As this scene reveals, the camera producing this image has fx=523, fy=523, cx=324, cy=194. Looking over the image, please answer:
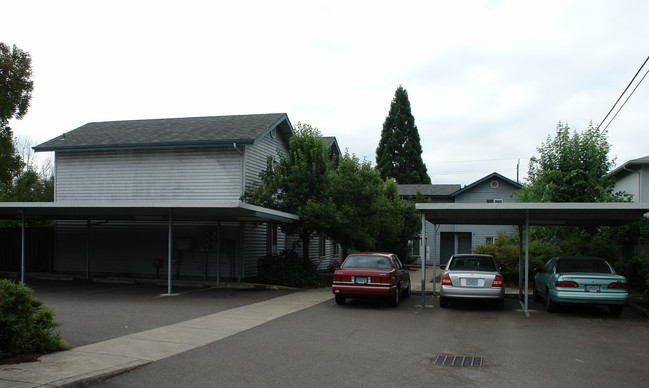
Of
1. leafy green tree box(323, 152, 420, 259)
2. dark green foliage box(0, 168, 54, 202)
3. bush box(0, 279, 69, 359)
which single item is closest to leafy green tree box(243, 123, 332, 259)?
leafy green tree box(323, 152, 420, 259)

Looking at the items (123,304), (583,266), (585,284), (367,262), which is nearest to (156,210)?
(123,304)

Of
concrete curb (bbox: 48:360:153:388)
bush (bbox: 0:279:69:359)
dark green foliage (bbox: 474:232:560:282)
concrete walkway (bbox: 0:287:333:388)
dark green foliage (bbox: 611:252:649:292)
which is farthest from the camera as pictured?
dark green foliage (bbox: 474:232:560:282)

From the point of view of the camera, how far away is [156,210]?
53.2 ft

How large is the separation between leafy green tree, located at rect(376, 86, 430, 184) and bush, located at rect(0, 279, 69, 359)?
4514 cm

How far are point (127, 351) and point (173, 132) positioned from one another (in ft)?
47.6

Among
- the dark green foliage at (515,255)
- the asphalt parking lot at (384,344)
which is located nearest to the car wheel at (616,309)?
the asphalt parking lot at (384,344)

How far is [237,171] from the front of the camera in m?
19.5

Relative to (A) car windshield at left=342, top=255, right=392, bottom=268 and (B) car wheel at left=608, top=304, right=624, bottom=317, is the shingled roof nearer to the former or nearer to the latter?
(A) car windshield at left=342, top=255, right=392, bottom=268

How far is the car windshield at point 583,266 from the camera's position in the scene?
1321 centimetres

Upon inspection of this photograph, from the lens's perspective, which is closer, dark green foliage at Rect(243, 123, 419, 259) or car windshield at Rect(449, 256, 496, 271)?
car windshield at Rect(449, 256, 496, 271)

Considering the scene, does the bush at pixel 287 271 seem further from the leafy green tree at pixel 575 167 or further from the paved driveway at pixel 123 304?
the leafy green tree at pixel 575 167

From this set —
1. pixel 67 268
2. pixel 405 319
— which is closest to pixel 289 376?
pixel 405 319

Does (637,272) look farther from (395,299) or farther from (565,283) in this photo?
(395,299)

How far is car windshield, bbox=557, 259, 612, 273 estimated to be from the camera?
1321 cm
